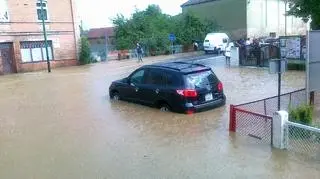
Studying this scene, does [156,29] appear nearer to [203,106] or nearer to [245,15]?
[245,15]

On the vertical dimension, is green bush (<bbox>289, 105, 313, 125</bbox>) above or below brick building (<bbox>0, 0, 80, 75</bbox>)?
below

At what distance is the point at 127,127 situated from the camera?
10703 mm

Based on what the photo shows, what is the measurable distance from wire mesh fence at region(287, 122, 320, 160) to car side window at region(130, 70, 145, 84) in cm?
599

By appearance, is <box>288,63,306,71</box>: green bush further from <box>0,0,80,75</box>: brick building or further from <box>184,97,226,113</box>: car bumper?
<box>0,0,80,75</box>: brick building

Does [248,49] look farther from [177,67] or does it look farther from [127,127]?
[127,127]

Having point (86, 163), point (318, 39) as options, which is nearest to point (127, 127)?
point (86, 163)

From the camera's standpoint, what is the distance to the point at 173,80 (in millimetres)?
11711

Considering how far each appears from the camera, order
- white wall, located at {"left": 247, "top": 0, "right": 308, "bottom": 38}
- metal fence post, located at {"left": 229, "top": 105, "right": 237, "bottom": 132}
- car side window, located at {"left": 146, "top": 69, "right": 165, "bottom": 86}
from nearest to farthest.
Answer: metal fence post, located at {"left": 229, "top": 105, "right": 237, "bottom": 132} → car side window, located at {"left": 146, "top": 69, "right": 165, "bottom": 86} → white wall, located at {"left": 247, "top": 0, "right": 308, "bottom": 38}

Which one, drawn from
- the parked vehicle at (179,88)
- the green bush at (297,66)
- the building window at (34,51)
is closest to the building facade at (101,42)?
the building window at (34,51)

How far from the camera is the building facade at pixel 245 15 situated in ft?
163

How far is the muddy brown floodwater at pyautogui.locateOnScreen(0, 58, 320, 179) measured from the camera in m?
7.21

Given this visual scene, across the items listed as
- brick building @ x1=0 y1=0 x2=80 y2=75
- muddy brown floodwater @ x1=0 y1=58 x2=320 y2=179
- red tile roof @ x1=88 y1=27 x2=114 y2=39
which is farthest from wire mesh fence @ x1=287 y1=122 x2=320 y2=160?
red tile roof @ x1=88 y1=27 x2=114 y2=39

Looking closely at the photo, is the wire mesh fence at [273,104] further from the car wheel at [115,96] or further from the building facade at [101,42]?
the building facade at [101,42]

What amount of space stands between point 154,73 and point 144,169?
5479 millimetres
